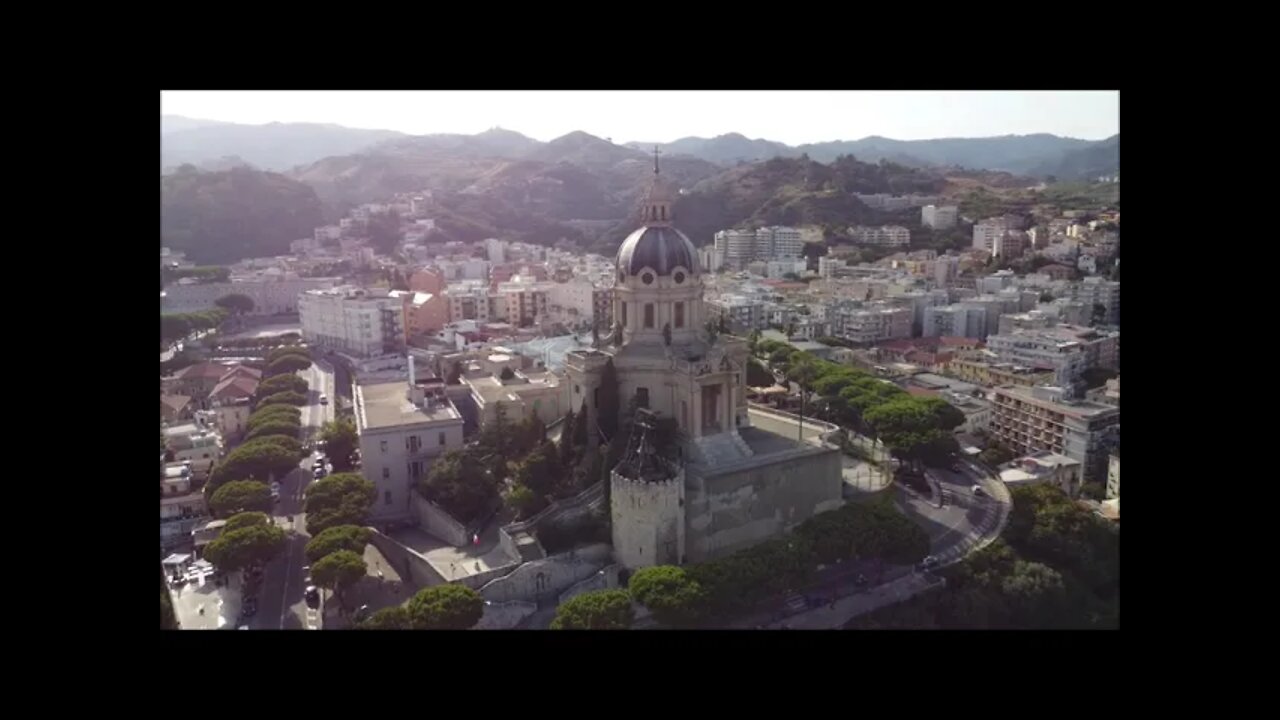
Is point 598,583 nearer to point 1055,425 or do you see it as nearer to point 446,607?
point 446,607

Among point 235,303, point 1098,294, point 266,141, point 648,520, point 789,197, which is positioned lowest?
point 648,520

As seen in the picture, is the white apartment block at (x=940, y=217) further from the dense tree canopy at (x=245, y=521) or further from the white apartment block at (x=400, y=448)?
the dense tree canopy at (x=245, y=521)

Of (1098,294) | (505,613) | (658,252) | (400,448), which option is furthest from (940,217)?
(505,613)

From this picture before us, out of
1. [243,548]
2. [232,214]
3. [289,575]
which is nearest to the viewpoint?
[243,548]

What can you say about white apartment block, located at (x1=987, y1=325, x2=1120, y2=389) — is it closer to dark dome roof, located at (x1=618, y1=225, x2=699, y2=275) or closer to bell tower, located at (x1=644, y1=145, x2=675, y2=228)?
dark dome roof, located at (x1=618, y1=225, x2=699, y2=275)

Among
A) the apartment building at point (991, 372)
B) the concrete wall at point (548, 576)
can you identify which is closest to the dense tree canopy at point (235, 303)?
the apartment building at point (991, 372)

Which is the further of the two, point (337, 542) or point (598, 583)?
point (337, 542)
